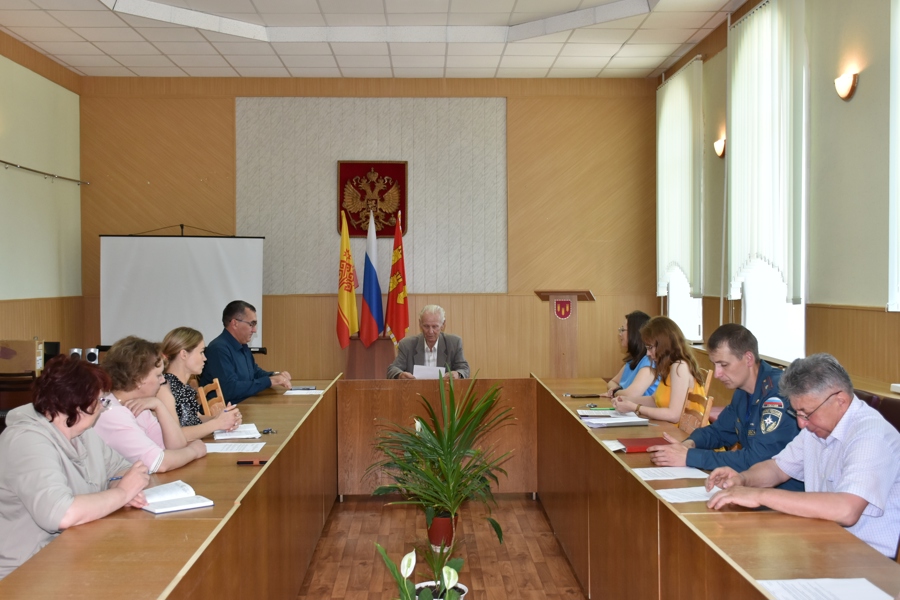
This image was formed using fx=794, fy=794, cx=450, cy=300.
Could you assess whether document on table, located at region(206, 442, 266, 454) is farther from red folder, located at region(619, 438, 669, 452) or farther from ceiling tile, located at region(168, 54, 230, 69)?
ceiling tile, located at region(168, 54, 230, 69)

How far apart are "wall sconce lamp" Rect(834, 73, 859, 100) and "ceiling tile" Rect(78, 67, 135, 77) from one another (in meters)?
6.77

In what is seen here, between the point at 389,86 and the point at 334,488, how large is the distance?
4779 mm

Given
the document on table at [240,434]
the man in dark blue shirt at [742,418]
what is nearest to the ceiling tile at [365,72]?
the document on table at [240,434]

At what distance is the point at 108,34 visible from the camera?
7.14 m

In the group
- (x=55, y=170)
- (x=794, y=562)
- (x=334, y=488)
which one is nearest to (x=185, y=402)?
(x=334, y=488)

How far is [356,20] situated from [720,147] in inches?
135

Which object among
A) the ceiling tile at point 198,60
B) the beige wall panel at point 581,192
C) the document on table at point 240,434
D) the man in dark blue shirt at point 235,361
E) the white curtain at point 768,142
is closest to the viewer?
the document on table at point 240,434

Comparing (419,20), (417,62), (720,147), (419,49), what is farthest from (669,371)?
(417,62)

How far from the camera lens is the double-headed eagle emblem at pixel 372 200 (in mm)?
8602

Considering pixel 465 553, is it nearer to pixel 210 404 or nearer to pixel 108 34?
pixel 210 404

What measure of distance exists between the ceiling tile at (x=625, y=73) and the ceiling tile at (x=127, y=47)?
15.0 ft

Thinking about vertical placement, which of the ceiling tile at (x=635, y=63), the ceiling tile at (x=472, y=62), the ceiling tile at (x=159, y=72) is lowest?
the ceiling tile at (x=159, y=72)

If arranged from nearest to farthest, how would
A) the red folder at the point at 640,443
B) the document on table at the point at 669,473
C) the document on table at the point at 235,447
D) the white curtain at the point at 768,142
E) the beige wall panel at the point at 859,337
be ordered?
1. the document on table at the point at 669,473
2. the red folder at the point at 640,443
3. the document on table at the point at 235,447
4. the beige wall panel at the point at 859,337
5. the white curtain at the point at 768,142

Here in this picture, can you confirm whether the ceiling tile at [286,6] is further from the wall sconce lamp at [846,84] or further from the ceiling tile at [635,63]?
the wall sconce lamp at [846,84]
